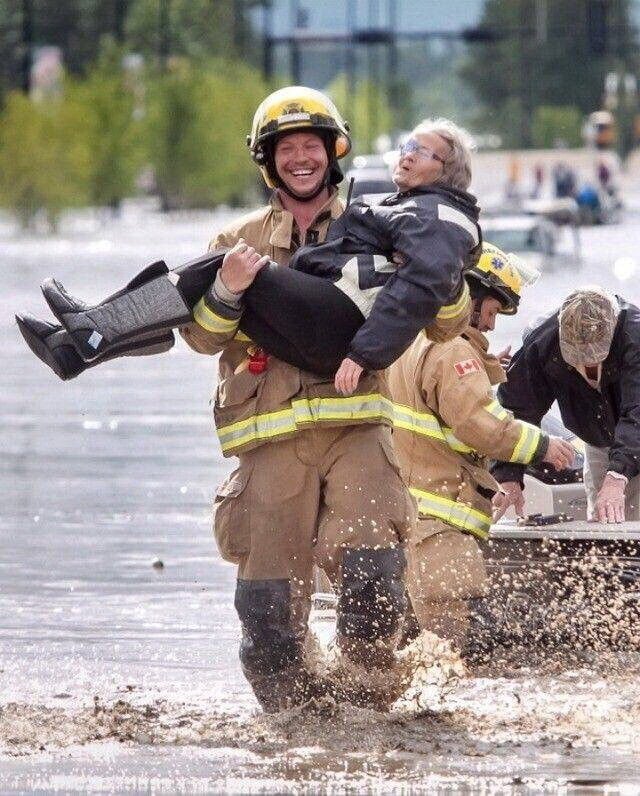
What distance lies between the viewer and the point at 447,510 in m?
8.69

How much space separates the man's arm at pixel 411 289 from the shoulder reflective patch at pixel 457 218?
0.02m

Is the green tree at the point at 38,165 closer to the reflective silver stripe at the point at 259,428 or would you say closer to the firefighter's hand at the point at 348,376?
the reflective silver stripe at the point at 259,428

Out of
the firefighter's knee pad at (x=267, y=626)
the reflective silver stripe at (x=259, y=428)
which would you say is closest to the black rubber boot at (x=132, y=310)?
the reflective silver stripe at (x=259, y=428)

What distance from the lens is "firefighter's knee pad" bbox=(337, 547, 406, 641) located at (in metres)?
7.53

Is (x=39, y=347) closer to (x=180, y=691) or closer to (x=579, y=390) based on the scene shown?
(x=180, y=691)

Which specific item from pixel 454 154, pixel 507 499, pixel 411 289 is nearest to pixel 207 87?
pixel 507 499

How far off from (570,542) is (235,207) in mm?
74930

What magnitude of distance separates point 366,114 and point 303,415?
104523mm

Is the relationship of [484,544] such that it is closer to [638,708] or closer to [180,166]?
[638,708]

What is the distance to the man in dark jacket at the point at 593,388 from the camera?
29.3ft

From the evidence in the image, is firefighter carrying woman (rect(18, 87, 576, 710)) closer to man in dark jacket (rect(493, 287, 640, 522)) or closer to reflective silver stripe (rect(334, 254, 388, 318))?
reflective silver stripe (rect(334, 254, 388, 318))

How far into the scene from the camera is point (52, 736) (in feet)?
24.8

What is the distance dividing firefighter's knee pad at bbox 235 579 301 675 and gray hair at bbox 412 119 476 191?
131 centimetres

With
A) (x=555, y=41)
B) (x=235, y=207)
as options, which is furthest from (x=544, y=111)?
(x=235, y=207)
